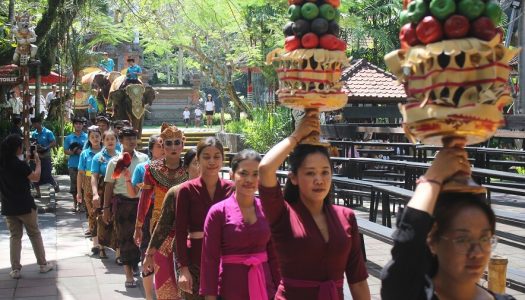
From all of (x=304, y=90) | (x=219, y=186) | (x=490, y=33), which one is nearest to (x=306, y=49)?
(x=304, y=90)

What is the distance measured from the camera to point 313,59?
134 inches

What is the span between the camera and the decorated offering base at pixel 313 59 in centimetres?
341

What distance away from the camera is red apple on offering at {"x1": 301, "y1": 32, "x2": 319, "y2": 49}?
3.42 metres

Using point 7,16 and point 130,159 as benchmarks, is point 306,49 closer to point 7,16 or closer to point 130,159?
point 130,159

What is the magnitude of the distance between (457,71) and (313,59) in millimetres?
1260

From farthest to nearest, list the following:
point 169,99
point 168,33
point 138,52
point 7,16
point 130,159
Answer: point 138,52 < point 169,99 < point 168,33 < point 7,16 < point 130,159

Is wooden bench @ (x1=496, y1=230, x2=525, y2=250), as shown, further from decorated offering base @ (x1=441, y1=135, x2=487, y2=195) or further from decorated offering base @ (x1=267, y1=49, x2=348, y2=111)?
decorated offering base @ (x1=441, y1=135, x2=487, y2=195)

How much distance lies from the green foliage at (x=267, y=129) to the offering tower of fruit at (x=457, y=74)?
17.2 metres

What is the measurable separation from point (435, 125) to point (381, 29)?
23659mm

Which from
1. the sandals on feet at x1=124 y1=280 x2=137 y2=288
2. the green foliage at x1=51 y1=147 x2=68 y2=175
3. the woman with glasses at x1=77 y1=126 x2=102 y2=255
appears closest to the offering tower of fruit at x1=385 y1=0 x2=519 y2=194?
the sandals on feet at x1=124 y1=280 x2=137 y2=288

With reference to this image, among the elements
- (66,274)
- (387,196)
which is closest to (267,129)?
(66,274)

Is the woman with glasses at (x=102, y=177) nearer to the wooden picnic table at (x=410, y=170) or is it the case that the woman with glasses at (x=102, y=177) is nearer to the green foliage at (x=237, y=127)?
the wooden picnic table at (x=410, y=170)

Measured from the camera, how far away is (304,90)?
3.44m

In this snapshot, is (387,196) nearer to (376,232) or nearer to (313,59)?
(376,232)
